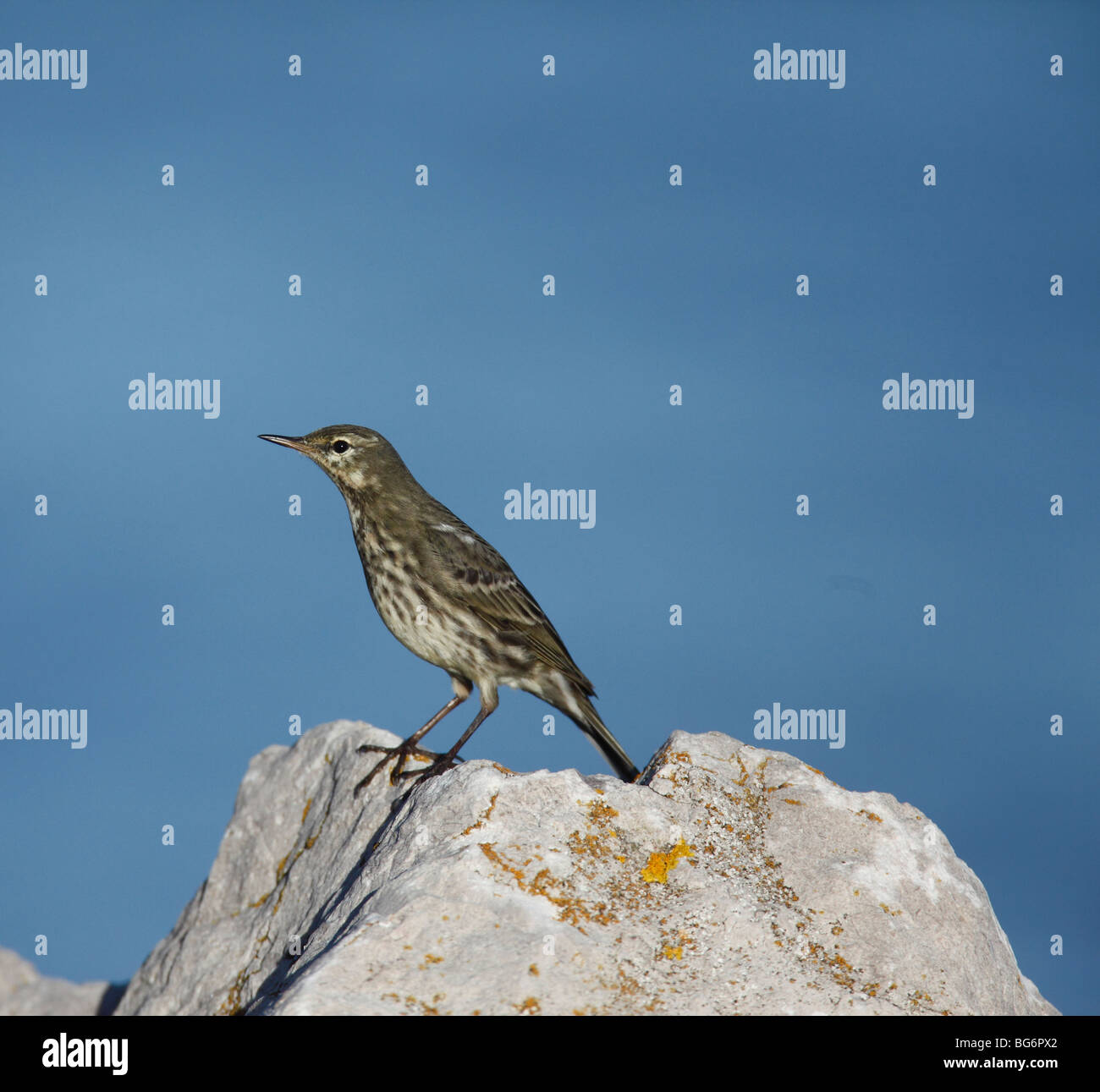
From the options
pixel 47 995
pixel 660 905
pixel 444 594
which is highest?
pixel 444 594

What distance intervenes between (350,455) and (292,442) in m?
0.40

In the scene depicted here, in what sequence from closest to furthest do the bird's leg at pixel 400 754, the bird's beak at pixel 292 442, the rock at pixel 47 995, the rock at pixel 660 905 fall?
the rock at pixel 660 905, the bird's leg at pixel 400 754, the bird's beak at pixel 292 442, the rock at pixel 47 995

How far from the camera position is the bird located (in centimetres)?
720

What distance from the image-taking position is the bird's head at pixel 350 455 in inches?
295

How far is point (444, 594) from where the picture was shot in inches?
284

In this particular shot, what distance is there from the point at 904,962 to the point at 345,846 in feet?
10.8

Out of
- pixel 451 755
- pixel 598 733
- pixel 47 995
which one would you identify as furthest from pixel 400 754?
pixel 47 995

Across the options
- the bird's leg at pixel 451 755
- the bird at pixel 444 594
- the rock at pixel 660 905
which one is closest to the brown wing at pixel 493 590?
the bird at pixel 444 594

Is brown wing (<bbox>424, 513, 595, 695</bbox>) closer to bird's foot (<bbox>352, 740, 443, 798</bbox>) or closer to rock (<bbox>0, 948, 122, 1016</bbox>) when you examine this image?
bird's foot (<bbox>352, 740, 443, 798</bbox>)

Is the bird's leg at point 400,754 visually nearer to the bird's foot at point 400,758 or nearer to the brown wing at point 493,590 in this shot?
the bird's foot at point 400,758

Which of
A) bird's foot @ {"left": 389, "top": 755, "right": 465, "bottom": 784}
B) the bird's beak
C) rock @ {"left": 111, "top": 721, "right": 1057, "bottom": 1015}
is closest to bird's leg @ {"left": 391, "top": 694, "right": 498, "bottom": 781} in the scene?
bird's foot @ {"left": 389, "top": 755, "right": 465, "bottom": 784}

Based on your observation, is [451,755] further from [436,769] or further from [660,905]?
[660,905]

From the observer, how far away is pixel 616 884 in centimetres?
458
